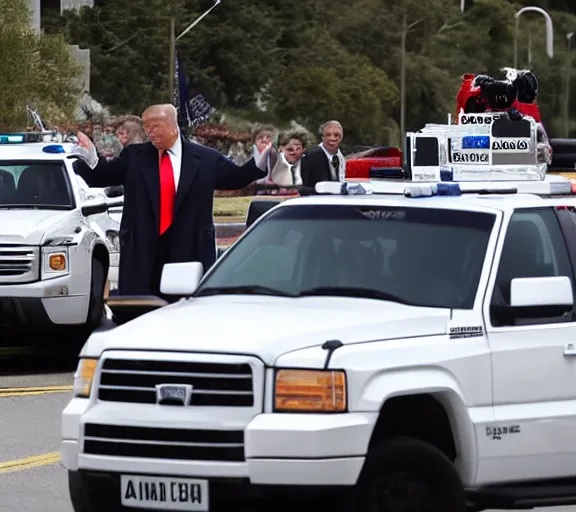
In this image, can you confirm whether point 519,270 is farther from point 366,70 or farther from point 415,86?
point 415,86

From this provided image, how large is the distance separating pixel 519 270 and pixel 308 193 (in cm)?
186

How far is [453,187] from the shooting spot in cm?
841

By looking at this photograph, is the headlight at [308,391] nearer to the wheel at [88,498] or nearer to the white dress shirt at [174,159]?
the wheel at [88,498]

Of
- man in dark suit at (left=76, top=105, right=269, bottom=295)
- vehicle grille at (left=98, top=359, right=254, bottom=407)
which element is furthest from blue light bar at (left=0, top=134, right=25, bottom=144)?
vehicle grille at (left=98, top=359, right=254, bottom=407)

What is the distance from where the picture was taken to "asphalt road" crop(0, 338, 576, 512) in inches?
365

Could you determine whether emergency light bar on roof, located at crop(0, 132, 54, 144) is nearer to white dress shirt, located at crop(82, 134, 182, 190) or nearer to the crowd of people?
the crowd of people

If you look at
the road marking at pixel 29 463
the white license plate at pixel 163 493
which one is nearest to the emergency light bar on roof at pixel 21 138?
the road marking at pixel 29 463

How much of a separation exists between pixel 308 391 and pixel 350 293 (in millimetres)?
969

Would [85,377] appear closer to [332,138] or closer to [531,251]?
[531,251]

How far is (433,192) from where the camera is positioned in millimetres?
8344

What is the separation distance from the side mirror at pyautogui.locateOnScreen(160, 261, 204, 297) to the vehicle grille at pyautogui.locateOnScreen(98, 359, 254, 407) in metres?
1.14

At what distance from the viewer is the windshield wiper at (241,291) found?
7.86m

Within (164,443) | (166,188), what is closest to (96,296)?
(166,188)

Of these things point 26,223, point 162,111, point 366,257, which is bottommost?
point 26,223
